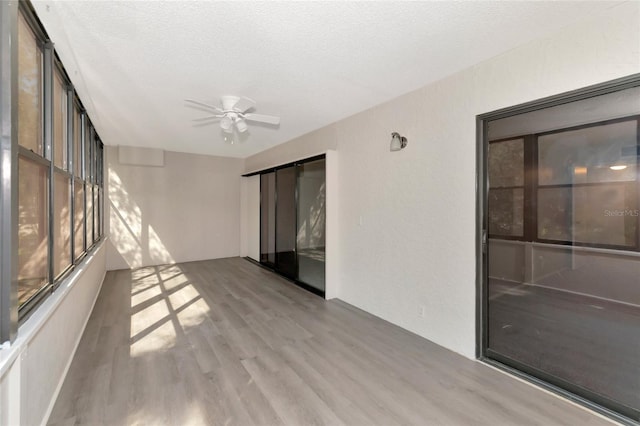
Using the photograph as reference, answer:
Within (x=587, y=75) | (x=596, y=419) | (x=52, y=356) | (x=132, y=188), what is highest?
(x=587, y=75)

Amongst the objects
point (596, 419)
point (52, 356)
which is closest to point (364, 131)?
point (596, 419)

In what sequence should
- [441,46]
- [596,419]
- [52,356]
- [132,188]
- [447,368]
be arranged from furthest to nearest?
[132,188] → [447,368] → [441,46] → [52,356] → [596,419]

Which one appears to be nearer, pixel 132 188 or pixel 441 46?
pixel 441 46

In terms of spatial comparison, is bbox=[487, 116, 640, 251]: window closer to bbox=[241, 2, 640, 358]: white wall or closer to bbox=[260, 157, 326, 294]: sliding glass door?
bbox=[241, 2, 640, 358]: white wall

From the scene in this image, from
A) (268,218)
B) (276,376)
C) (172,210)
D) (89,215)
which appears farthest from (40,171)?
(172,210)

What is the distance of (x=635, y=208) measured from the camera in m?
1.87

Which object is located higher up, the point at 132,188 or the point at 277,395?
the point at 132,188

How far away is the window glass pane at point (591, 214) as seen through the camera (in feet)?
6.29

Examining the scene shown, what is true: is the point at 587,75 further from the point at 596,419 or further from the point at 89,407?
the point at 89,407

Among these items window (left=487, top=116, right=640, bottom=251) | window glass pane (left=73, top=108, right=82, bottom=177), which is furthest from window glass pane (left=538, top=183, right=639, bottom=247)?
window glass pane (left=73, top=108, right=82, bottom=177)

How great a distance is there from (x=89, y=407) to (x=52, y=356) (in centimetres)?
46

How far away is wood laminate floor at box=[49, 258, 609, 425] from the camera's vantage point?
6.24 feet

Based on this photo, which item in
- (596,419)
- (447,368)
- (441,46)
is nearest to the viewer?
(596,419)

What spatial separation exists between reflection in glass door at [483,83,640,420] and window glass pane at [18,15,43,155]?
3485 millimetres
